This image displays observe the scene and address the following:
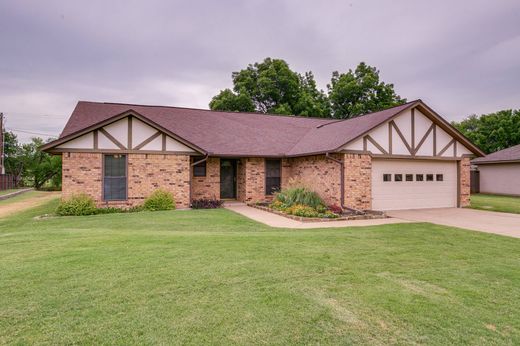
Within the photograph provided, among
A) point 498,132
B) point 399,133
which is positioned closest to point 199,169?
point 399,133

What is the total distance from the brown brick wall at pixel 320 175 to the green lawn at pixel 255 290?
5966 millimetres

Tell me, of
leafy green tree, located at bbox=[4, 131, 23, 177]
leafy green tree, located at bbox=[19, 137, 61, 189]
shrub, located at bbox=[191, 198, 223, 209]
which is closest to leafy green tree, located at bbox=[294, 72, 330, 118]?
shrub, located at bbox=[191, 198, 223, 209]

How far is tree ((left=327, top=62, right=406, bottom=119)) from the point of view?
107 ft

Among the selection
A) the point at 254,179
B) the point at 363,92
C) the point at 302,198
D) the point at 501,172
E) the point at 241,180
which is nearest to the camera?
the point at 302,198

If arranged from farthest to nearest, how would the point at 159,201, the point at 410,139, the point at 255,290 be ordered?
1. the point at 410,139
2. the point at 159,201
3. the point at 255,290

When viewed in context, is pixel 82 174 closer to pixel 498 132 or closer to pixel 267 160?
pixel 267 160

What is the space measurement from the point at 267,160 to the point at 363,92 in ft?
67.7

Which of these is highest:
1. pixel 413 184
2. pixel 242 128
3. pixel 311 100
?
pixel 311 100

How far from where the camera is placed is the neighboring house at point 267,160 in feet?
42.6

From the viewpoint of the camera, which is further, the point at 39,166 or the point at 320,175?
the point at 39,166

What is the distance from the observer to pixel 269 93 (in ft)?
108

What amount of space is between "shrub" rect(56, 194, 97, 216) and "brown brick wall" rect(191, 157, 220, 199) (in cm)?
441

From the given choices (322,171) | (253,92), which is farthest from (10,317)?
(253,92)

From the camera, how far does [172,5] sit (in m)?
13.0
